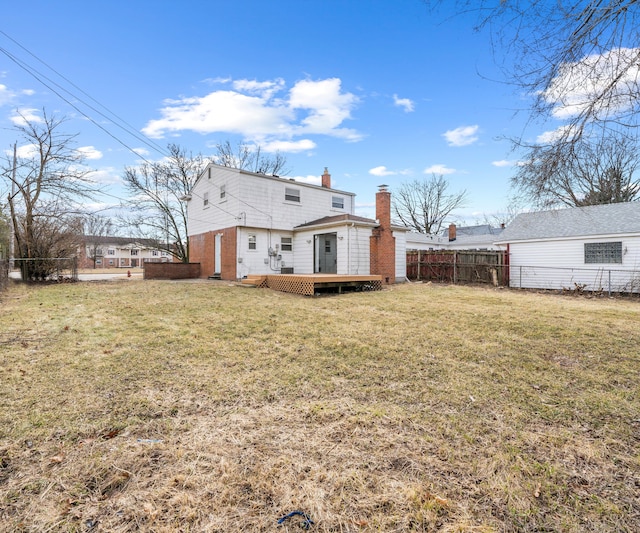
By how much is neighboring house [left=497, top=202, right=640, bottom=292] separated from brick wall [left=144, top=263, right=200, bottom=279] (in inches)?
695

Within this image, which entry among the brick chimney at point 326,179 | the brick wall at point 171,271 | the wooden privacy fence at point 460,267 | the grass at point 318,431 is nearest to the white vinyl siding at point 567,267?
the wooden privacy fence at point 460,267

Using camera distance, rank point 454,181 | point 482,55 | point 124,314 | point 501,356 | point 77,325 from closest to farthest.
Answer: point 482,55 → point 501,356 → point 77,325 → point 124,314 → point 454,181

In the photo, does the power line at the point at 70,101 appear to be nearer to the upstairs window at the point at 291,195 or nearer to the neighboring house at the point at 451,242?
the upstairs window at the point at 291,195

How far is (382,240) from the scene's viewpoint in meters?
15.0

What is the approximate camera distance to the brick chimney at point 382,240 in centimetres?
1488

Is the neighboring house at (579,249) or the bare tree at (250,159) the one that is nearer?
the neighboring house at (579,249)

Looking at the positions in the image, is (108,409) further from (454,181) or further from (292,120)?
(454,181)

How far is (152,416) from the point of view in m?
2.91

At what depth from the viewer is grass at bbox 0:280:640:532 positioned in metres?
1.85

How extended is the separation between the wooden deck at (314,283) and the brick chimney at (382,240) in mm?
1809

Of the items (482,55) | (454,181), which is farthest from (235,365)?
(454,181)

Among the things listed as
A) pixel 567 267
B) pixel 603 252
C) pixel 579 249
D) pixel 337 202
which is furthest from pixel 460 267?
pixel 337 202

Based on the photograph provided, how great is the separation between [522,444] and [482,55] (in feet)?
14.0

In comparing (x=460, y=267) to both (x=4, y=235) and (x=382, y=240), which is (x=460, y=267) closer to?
(x=382, y=240)
